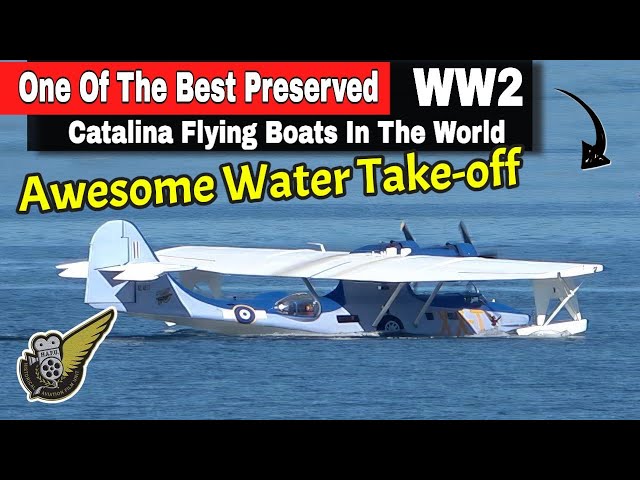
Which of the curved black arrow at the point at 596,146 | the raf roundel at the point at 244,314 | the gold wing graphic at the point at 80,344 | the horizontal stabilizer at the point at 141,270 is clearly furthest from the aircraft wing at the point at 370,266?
the gold wing graphic at the point at 80,344

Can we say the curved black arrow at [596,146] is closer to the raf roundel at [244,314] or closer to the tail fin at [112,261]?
the raf roundel at [244,314]

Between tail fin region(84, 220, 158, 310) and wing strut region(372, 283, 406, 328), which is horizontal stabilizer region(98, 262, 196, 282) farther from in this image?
wing strut region(372, 283, 406, 328)

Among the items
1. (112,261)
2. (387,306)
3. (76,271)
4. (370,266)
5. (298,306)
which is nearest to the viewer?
(112,261)

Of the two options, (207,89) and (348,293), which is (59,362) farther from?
(348,293)

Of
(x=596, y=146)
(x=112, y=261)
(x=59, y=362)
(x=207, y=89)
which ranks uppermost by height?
(x=207, y=89)

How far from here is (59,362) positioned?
38750mm

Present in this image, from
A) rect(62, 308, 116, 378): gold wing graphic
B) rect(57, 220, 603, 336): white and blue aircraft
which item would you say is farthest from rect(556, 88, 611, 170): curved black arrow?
rect(62, 308, 116, 378): gold wing graphic

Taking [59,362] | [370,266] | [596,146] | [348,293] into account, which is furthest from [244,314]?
[59,362]

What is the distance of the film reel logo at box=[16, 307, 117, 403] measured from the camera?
127ft

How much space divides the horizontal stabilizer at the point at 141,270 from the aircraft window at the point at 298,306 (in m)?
3.57

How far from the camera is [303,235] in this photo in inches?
3428

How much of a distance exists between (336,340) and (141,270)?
6.74 m

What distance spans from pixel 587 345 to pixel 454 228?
3685cm

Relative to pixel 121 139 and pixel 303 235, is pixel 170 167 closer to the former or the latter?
pixel 303 235
